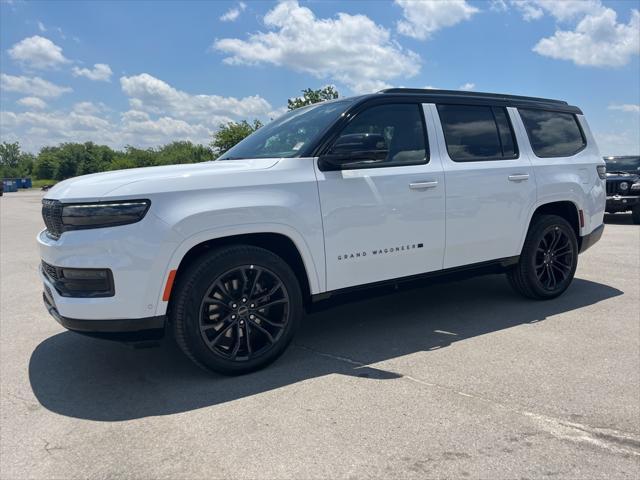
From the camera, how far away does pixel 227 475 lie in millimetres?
2373

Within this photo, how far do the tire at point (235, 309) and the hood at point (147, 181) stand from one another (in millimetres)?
481

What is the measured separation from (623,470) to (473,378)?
110 cm

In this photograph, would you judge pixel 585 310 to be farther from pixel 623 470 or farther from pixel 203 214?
pixel 203 214

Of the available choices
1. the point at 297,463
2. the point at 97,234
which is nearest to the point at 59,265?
the point at 97,234

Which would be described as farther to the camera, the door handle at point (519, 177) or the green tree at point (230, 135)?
the green tree at point (230, 135)

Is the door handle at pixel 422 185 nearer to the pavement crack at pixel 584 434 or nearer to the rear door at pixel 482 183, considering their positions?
the rear door at pixel 482 183

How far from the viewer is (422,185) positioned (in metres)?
4.04

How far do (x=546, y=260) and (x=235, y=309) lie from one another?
3.38 meters

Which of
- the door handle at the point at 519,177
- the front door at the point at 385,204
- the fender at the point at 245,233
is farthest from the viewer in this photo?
the door handle at the point at 519,177

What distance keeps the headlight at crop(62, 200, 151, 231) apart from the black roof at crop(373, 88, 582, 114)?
2.16 m

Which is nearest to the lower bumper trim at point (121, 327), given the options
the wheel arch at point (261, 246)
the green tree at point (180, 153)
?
the wheel arch at point (261, 246)

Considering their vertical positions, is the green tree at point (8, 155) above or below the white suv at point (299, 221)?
above

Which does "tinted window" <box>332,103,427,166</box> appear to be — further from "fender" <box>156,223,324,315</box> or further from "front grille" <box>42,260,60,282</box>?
"front grille" <box>42,260,60,282</box>

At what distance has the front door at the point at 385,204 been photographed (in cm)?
366
